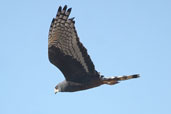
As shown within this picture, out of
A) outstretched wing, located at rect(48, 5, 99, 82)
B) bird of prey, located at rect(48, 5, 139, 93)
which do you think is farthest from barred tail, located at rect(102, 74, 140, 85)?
outstretched wing, located at rect(48, 5, 99, 82)

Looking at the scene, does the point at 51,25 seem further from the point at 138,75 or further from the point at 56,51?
the point at 138,75

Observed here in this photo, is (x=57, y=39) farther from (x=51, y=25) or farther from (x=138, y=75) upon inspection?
(x=138, y=75)

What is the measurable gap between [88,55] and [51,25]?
1.40 meters

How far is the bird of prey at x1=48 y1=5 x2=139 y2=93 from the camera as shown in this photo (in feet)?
113

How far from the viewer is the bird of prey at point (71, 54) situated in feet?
113

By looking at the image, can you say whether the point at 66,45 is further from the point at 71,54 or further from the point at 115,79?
the point at 115,79

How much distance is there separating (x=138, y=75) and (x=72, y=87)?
2.02 meters

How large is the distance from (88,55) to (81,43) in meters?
0.41

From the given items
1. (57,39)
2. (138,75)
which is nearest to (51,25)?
(57,39)

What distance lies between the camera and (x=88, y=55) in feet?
A: 113

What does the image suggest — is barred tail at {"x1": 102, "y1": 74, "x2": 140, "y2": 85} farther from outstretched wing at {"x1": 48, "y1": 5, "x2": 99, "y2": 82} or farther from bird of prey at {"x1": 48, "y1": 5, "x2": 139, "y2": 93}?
outstretched wing at {"x1": 48, "y1": 5, "x2": 99, "y2": 82}

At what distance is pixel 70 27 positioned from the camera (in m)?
34.4

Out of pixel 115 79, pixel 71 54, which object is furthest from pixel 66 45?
pixel 115 79

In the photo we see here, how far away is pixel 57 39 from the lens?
113 ft
